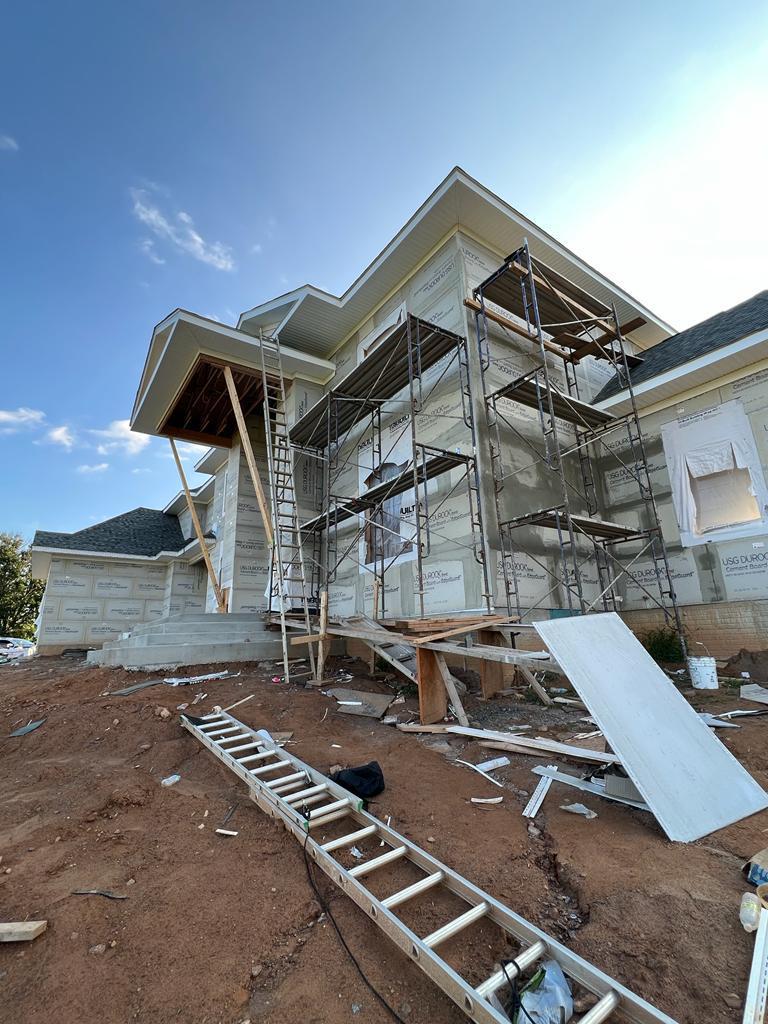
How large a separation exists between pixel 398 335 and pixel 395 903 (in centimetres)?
834

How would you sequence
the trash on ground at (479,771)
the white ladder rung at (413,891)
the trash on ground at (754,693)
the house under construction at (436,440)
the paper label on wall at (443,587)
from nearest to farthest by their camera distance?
1. the white ladder rung at (413,891)
2. the trash on ground at (479,771)
3. the trash on ground at (754,693)
4. the paper label on wall at (443,587)
5. the house under construction at (436,440)

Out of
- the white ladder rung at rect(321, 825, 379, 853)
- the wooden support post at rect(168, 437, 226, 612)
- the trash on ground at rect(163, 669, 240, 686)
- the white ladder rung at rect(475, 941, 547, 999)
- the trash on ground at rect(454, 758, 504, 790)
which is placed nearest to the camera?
the white ladder rung at rect(475, 941, 547, 999)

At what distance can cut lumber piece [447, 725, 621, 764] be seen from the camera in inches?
152

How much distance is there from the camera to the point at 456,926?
1946mm

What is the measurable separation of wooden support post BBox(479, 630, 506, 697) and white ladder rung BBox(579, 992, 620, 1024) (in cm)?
480

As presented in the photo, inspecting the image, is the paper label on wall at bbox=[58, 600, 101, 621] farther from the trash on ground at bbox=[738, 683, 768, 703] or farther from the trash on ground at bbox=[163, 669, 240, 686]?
the trash on ground at bbox=[738, 683, 768, 703]

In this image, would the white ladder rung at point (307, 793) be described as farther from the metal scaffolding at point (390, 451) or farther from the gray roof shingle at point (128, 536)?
the gray roof shingle at point (128, 536)

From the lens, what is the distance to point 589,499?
10.6m

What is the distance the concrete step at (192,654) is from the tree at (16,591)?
30.6 meters

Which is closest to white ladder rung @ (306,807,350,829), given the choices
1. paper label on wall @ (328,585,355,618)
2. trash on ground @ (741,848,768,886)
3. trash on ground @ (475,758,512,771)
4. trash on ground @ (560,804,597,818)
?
trash on ground @ (475,758,512,771)

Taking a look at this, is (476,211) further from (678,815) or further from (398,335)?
(678,815)

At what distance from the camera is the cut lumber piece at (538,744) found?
12.7 feet

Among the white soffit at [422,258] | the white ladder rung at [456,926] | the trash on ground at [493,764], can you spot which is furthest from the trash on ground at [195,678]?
the white soffit at [422,258]

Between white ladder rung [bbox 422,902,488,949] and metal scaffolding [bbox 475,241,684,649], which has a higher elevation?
metal scaffolding [bbox 475,241,684,649]
